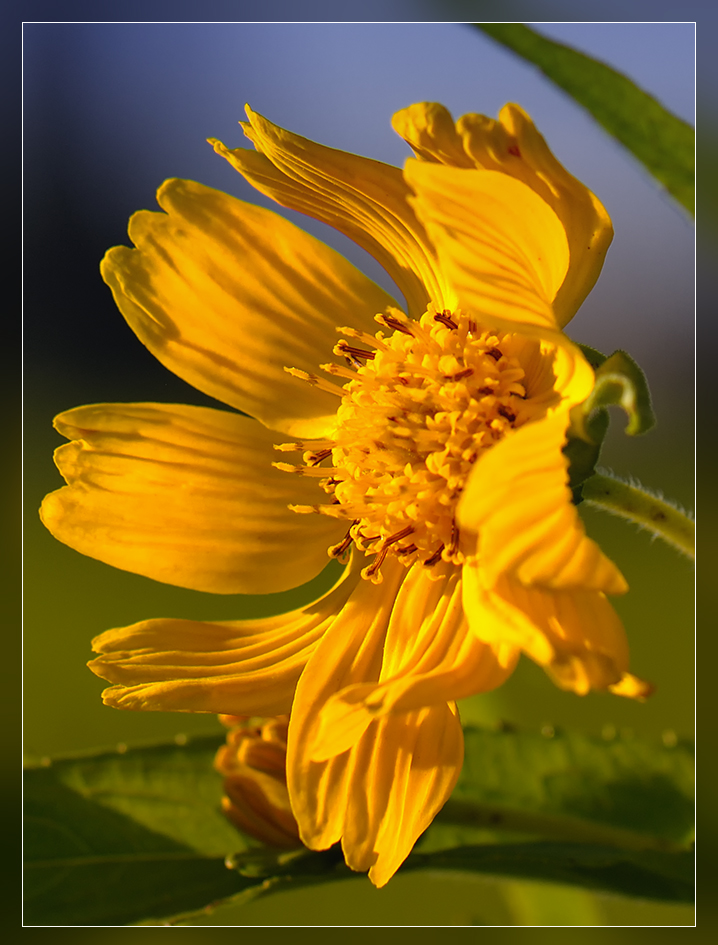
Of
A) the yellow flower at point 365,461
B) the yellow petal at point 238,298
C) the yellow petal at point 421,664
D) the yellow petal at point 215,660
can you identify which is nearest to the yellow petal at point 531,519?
the yellow flower at point 365,461

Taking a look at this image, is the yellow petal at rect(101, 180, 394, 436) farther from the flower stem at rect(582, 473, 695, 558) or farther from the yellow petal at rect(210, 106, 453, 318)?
the flower stem at rect(582, 473, 695, 558)

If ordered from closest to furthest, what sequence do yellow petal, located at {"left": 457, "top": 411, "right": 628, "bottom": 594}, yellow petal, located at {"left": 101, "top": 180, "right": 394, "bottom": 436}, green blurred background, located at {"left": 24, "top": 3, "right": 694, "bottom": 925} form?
1. yellow petal, located at {"left": 457, "top": 411, "right": 628, "bottom": 594}
2. yellow petal, located at {"left": 101, "top": 180, "right": 394, "bottom": 436}
3. green blurred background, located at {"left": 24, "top": 3, "right": 694, "bottom": 925}

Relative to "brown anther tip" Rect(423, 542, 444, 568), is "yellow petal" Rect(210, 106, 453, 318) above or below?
above

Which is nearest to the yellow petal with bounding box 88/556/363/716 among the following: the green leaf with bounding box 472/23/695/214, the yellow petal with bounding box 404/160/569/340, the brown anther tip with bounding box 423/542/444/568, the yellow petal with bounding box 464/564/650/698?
the brown anther tip with bounding box 423/542/444/568

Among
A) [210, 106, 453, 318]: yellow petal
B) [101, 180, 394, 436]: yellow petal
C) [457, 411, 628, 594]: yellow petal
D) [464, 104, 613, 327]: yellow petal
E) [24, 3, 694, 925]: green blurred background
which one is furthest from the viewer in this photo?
[24, 3, 694, 925]: green blurred background

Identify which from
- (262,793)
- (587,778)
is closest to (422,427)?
(262,793)
